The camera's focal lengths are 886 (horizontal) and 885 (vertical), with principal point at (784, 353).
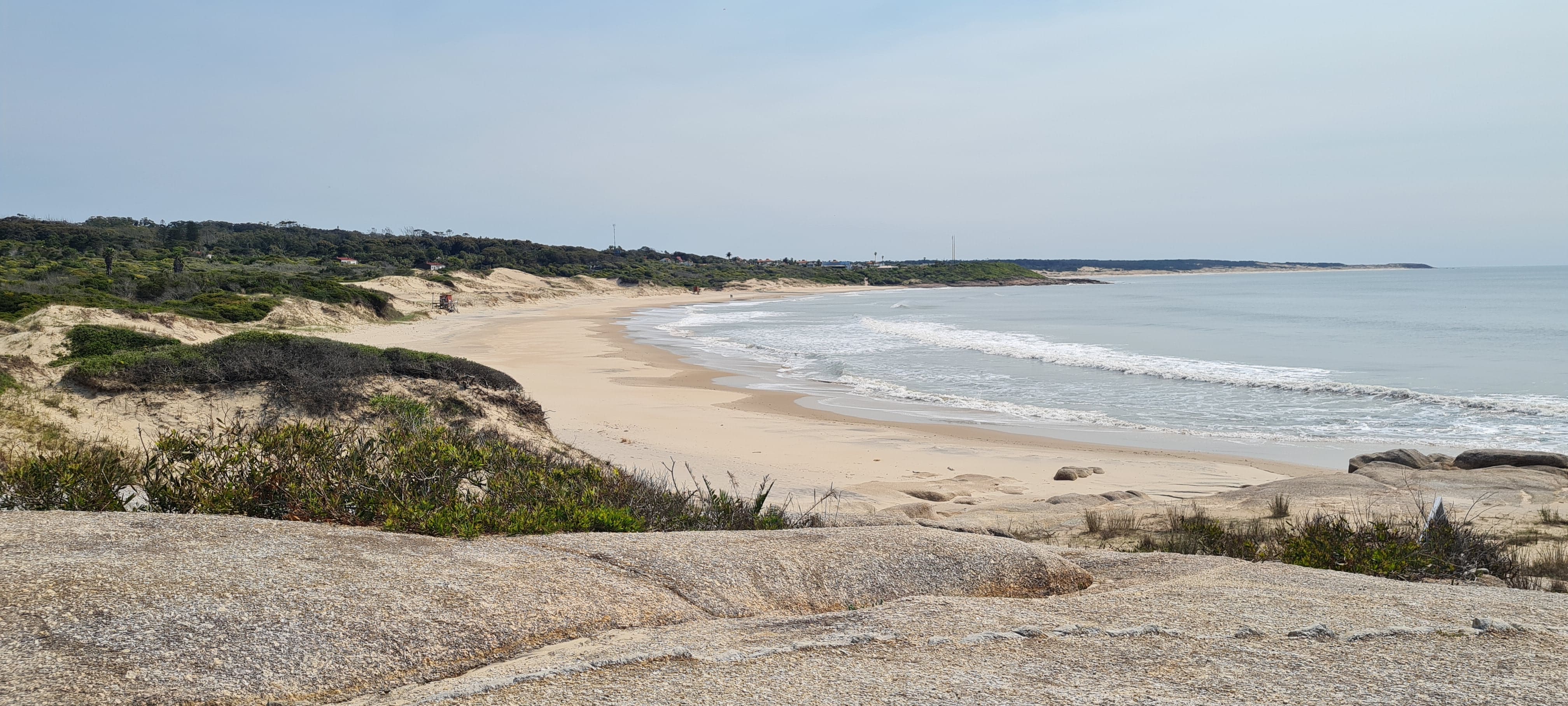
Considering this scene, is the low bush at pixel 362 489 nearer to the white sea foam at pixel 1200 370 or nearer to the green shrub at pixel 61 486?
the green shrub at pixel 61 486

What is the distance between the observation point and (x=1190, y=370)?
882 inches

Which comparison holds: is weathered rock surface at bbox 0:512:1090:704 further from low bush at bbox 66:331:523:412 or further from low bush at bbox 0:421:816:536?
low bush at bbox 66:331:523:412

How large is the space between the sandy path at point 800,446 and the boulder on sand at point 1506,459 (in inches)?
63.0

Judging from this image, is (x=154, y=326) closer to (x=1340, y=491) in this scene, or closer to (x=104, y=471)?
(x=104, y=471)

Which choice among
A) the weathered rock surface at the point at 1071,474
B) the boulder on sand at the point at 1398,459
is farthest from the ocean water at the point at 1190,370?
the weathered rock surface at the point at 1071,474

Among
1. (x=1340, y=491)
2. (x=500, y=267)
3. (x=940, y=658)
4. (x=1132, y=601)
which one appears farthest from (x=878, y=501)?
(x=500, y=267)

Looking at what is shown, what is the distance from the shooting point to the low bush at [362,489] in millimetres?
4871

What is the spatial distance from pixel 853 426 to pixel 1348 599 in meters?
10.9

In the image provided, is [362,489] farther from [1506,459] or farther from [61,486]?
[1506,459]

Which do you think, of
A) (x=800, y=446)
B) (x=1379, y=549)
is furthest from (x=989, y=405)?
(x=1379, y=549)

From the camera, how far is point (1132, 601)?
4.16 metres

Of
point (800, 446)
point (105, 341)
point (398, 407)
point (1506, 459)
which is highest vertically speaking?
point (105, 341)

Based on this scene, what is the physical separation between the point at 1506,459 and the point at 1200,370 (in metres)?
12.3

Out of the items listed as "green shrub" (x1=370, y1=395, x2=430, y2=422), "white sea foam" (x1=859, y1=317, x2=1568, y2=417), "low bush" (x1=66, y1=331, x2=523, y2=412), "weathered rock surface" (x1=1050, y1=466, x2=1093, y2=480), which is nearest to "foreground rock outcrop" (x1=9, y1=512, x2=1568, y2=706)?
"green shrub" (x1=370, y1=395, x2=430, y2=422)
